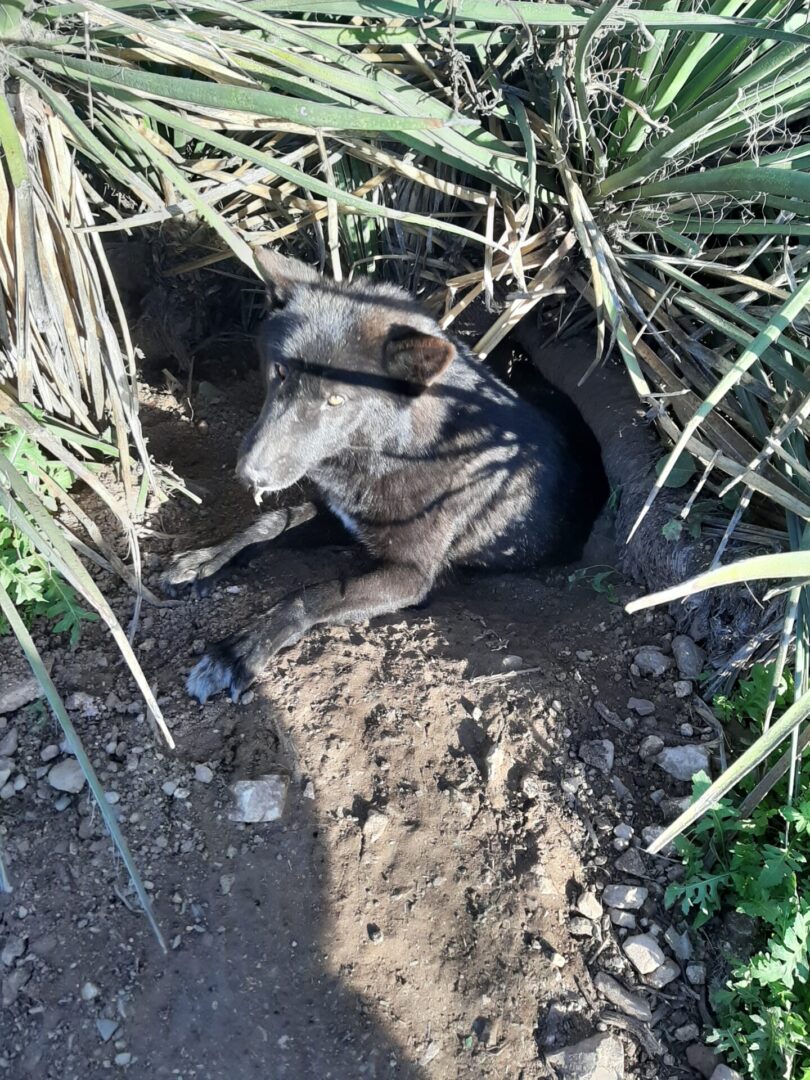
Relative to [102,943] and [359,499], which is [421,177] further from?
[102,943]

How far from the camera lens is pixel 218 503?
371 cm

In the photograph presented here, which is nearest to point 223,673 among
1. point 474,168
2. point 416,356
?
point 416,356

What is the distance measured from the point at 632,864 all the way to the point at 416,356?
1804 mm

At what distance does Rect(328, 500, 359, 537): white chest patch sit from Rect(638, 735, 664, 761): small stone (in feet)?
5.09

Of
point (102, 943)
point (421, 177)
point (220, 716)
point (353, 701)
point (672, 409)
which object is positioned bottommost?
point (102, 943)

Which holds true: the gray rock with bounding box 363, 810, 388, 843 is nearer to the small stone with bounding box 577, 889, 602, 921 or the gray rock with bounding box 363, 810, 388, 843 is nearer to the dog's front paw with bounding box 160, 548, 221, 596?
the small stone with bounding box 577, 889, 602, 921

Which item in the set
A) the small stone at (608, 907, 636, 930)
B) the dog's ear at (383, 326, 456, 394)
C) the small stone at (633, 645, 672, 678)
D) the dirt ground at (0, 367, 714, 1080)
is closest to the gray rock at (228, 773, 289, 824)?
the dirt ground at (0, 367, 714, 1080)

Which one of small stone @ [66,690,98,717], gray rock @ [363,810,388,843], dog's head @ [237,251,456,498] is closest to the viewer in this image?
gray rock @ [363,810,388,843]

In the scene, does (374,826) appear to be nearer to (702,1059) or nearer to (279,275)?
(702,1059)

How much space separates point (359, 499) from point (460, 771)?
1.40m

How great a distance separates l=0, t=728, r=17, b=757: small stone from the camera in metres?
2.32

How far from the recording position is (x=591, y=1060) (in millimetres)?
1888

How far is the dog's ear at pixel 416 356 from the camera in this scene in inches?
110

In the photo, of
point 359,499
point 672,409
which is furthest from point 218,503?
point 672,409
